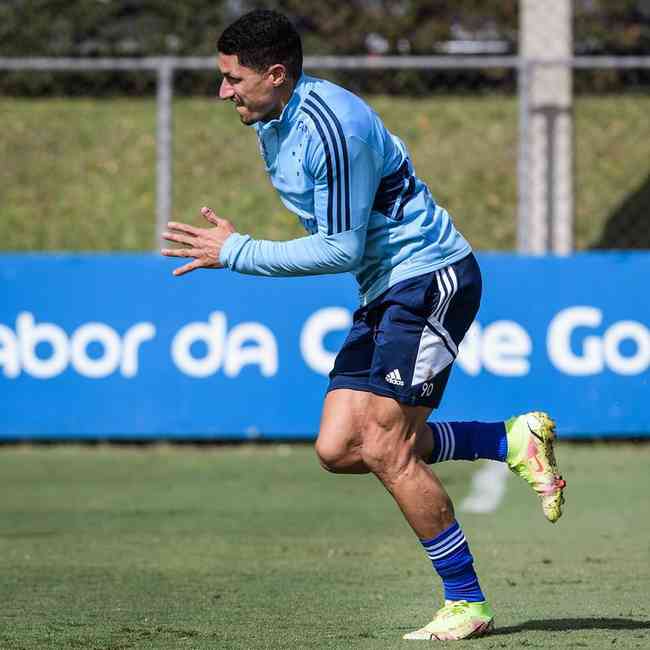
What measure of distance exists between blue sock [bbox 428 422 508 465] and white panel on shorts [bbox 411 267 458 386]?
1.18 ft

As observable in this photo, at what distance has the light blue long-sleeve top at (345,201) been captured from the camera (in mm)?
4852

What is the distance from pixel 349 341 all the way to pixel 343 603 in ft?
3.54

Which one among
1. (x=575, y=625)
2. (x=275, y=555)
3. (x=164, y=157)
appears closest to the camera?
(x=575, y=625)

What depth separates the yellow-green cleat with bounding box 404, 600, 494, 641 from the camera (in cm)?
503

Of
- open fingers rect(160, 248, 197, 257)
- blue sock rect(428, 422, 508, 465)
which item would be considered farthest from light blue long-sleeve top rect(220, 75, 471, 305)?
blue sock rect(428, 422, 508, 465)

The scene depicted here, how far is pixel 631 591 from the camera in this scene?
19.3 ft

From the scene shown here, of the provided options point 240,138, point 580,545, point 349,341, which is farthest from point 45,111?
point 349,341

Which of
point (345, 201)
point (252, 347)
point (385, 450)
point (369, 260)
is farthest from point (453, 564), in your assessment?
point (252, 347)

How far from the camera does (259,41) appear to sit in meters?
4.97

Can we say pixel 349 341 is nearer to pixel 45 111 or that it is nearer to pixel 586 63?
pixel 586 63

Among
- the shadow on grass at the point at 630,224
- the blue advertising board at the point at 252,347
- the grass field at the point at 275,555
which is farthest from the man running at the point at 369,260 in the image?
the shadow on grass at the point at 630,224

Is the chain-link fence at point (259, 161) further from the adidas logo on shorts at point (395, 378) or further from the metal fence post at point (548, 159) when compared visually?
the adidas logo on shorts at point (395, 378)

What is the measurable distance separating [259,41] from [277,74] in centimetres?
12

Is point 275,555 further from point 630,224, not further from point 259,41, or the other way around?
point 630,224
